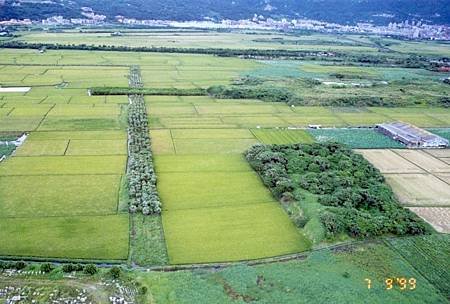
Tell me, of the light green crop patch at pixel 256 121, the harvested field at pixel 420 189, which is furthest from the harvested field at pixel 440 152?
the light green crop patch at pixel 256 121

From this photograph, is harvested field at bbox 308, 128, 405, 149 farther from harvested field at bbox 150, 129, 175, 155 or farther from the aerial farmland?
harvested field at bbox 150, 129, 175, 155

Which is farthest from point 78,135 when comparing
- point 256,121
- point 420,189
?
point 420,189

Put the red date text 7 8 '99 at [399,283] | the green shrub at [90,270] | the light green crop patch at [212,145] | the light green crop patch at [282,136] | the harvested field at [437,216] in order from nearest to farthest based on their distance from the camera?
the green shrub at [90,270] < the red date text 7 8 '99 at [399,283] < the harvested field at [437,216] < the light green crop patch at [212,145] < the light green crop patch at [282,136]

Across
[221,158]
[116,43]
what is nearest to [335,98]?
[221,158]

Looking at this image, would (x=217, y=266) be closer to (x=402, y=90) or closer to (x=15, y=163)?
(x=15, y=163)

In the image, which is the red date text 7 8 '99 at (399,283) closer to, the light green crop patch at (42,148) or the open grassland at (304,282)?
the open grassland at (304,282)

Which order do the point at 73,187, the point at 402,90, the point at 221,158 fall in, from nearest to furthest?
the point at 73,187, the point at 221,158, the point at 402,90

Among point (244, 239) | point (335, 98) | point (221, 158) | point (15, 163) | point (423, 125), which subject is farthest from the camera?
point (335, 98)
